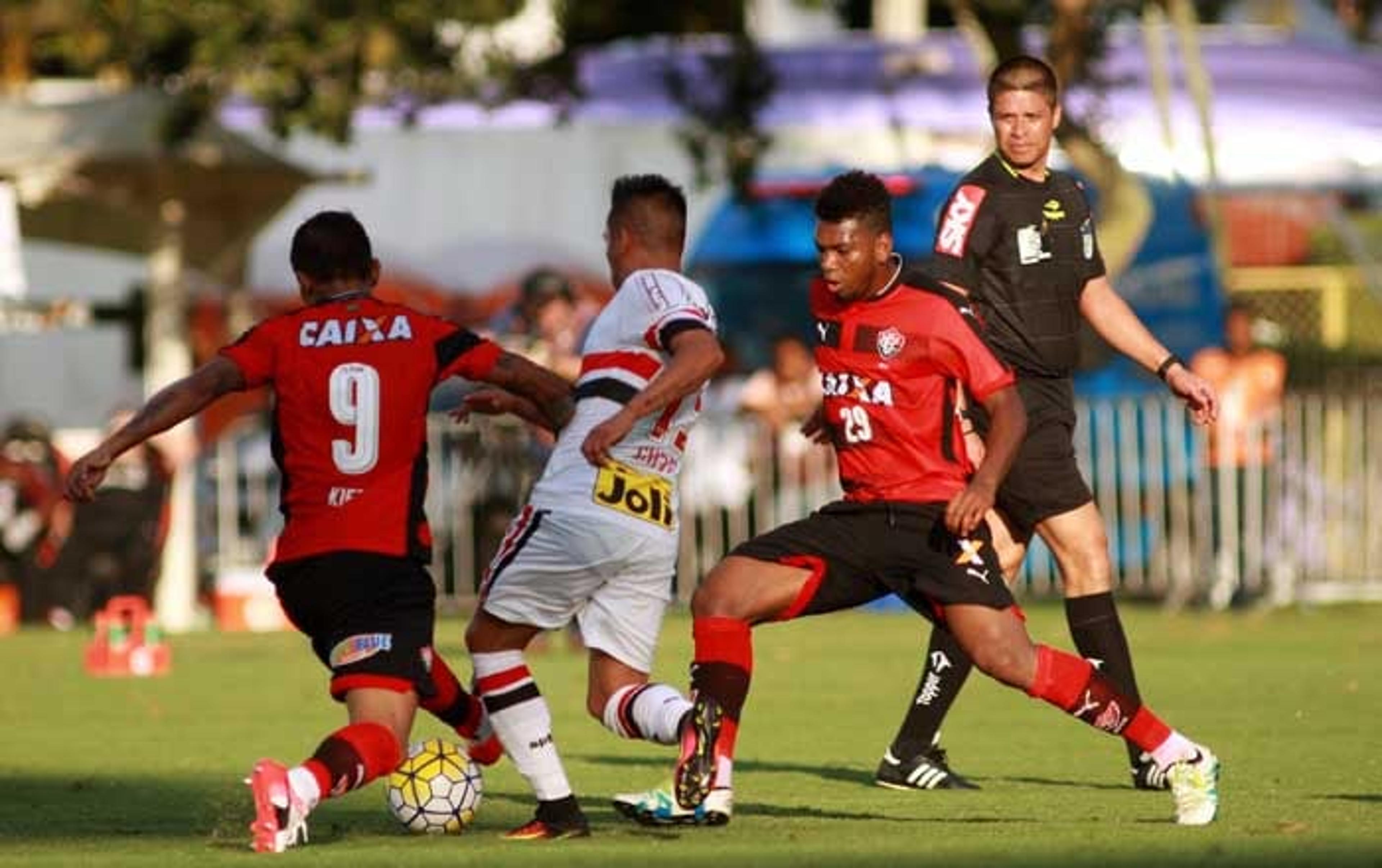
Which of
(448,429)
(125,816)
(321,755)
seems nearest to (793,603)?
(321,755)

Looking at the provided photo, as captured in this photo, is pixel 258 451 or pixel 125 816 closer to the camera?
pixel 125 816

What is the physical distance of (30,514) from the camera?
2339 centimetres

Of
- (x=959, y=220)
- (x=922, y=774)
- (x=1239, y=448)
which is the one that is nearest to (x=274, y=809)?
(x=922, y=774)

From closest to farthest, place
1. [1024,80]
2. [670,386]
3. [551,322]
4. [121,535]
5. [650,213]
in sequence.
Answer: [670,386], [650,213], [1024,80], [551,322], [121,535]

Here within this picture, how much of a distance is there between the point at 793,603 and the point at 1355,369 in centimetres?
1615

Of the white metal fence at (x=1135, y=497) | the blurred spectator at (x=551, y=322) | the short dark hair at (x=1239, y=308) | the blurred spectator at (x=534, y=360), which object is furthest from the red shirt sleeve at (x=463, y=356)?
the short dark hair at (x=1239, y=308)

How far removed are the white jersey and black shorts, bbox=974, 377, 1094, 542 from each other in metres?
1.64

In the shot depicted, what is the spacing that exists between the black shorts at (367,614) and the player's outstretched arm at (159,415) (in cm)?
53

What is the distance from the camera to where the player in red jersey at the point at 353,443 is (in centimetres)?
880

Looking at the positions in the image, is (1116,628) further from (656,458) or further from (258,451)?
(258,451)

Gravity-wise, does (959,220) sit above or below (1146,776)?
above

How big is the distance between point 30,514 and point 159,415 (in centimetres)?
1500

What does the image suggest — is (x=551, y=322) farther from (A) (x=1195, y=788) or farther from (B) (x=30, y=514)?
(A) (x=1195, y=788)

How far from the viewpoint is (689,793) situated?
8828 mm
